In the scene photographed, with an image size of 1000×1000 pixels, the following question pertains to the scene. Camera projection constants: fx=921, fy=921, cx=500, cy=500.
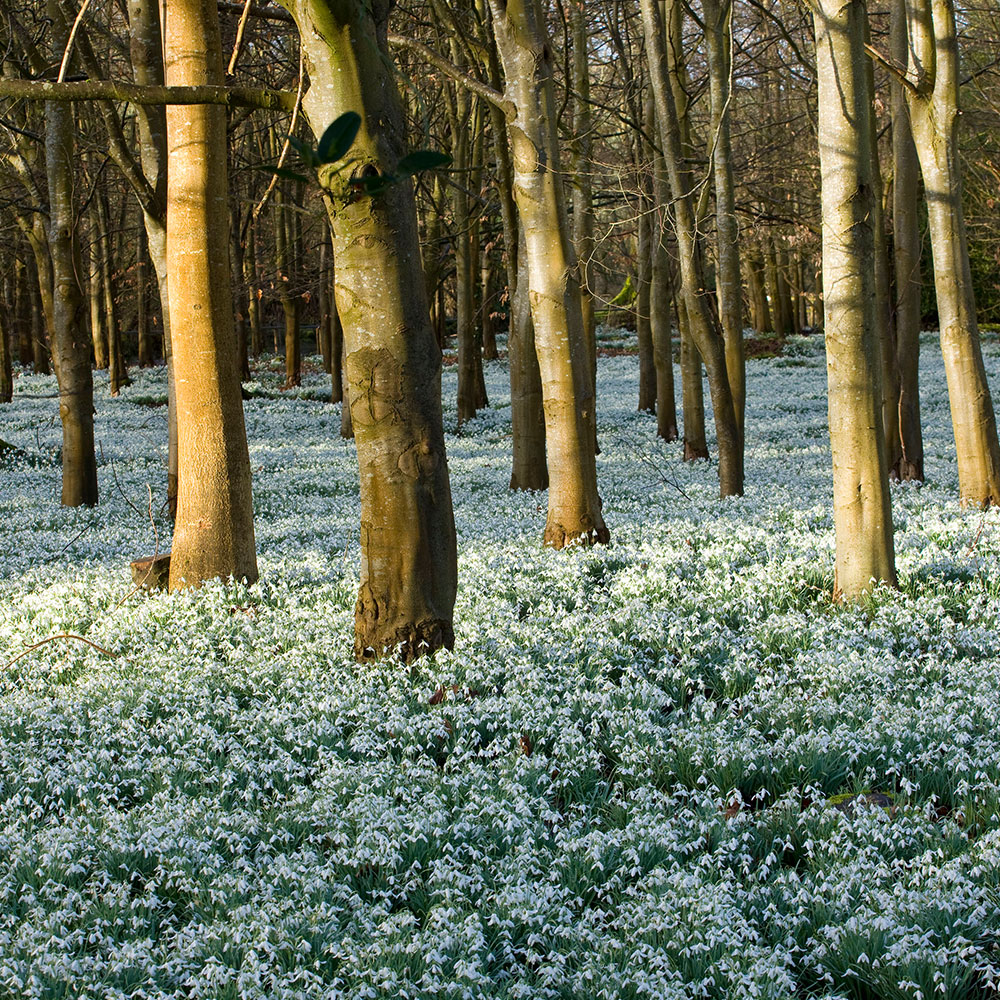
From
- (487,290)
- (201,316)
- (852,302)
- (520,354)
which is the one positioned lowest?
(852,302)

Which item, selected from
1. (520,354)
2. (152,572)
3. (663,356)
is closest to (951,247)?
(520,354)

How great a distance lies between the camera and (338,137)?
1.88 m

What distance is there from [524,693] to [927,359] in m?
35.4

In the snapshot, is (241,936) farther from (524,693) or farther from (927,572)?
(927,572)

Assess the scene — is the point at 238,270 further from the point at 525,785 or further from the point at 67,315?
the point at 525,785

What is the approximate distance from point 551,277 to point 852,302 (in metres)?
3.21

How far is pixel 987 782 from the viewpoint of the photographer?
396 cm

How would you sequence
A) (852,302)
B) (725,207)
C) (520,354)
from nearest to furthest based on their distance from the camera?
1. (852,302)
2. (725,207)
3. (520,354)

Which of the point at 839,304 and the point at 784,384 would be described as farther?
the point at 784,384

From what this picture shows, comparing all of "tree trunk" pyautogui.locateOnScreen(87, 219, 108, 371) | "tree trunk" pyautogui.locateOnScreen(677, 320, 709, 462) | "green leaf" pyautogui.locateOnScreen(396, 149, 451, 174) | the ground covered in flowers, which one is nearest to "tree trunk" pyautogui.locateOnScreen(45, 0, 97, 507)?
the ground covered in flowers

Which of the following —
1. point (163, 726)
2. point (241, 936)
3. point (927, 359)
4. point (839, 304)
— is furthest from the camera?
point (927, 359)

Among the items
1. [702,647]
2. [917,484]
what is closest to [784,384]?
[917,484]

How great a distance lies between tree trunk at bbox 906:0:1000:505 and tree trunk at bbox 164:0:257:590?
285 inches

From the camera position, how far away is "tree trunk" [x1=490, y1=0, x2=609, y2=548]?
28.6 feet
